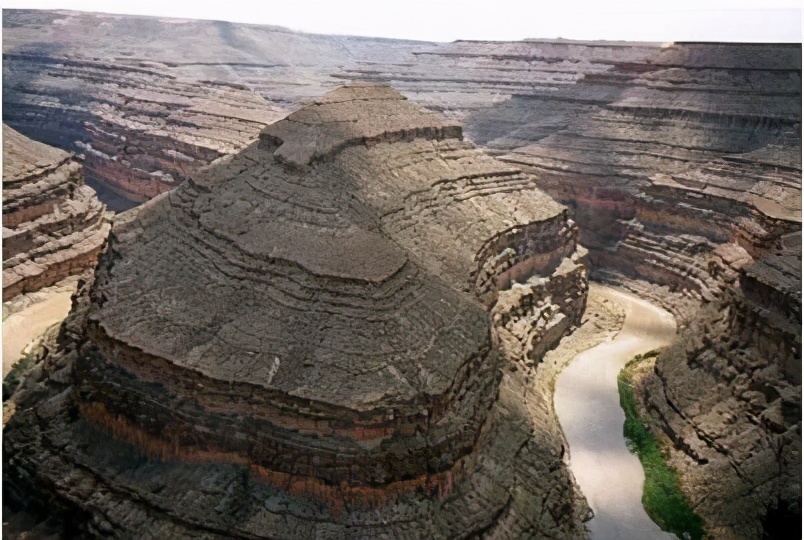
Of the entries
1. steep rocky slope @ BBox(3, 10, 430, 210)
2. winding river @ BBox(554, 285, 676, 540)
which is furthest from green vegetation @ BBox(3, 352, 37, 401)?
steep rocky slope @ BBox(3, 10, 430, 210)

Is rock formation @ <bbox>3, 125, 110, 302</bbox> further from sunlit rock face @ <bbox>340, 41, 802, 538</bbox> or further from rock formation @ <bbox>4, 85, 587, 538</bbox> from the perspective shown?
sunlit rock face @ <bbox>340, 41, 802, 538</bbox>

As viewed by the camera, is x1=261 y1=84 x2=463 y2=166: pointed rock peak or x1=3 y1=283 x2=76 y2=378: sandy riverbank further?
x1=3 y1=283 x2=76 y2=378: sandy riverbank

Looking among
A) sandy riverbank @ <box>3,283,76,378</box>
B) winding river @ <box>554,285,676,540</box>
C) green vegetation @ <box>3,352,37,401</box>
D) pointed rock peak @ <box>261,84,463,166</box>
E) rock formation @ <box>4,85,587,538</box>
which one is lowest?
sandy riverbank @ <box>3,283,76,378</box>

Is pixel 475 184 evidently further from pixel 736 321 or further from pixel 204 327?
pixel 204 327

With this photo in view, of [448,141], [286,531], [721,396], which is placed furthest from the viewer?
[448,141]

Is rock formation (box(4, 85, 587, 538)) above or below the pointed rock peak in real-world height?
below

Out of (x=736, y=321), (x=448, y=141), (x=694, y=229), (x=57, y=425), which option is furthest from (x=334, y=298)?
(x=694, y=229)

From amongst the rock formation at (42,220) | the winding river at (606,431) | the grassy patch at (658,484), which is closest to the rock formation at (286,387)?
the winding river at (606,431)
